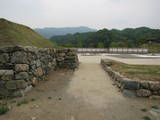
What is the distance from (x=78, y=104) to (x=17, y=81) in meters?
1.90

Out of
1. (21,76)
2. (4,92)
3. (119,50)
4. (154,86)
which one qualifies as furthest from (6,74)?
(119,50)

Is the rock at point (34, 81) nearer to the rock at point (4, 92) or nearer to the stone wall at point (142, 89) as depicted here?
the rock at point (4, 92)

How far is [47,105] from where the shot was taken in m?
2.72

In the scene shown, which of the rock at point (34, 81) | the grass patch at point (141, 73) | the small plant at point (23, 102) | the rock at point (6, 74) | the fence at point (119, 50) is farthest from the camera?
the fence at point (119, 50)

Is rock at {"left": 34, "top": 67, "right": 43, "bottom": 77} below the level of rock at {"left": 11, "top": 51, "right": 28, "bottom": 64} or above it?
below

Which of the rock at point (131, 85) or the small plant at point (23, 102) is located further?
the rock at point (131, 85)

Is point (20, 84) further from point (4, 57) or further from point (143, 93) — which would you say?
point (143, 93)

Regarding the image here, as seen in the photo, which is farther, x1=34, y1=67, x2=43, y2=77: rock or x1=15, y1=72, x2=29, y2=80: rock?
x1=34, y1=67, x2=43, y2=77: rock

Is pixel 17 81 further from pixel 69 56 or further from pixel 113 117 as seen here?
pixel 69 56

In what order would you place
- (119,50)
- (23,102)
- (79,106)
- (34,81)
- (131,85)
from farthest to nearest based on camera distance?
(119,50) < (34,81) < (131,85) < (23,102) < (79,106)

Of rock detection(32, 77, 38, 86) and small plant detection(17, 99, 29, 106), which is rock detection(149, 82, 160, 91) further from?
rock detection(32, 77, 38, 86)

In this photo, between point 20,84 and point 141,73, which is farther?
point 141,73

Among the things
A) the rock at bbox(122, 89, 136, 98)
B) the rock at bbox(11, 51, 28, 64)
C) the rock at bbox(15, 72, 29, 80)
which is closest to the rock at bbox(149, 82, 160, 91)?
the rock at bbox(122, 89, 136, 98)

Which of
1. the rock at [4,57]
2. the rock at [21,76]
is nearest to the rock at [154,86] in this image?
the rock at [21,76]
